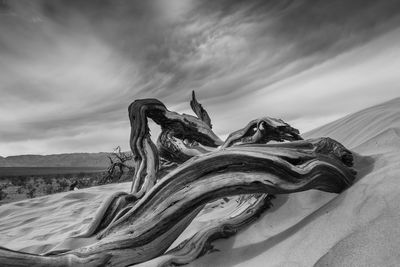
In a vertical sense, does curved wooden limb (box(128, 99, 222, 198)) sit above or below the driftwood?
above

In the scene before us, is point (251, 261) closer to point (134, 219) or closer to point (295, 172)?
point (295, 172)

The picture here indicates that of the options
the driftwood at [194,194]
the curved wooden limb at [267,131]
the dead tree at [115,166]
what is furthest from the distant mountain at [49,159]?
the driftwood at [194,194]

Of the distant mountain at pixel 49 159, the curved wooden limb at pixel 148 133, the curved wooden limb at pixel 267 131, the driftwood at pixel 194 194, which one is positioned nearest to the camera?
the driftwood at pixel 194 194

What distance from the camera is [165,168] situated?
3.67m

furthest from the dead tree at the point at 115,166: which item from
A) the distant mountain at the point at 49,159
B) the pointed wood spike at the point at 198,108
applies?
the distant mountain at the point at 49,159

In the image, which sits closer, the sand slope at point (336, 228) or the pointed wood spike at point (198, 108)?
the sand slope at point (336, 228)

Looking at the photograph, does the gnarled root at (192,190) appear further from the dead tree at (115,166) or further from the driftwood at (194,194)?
the dead tree at (115,166)

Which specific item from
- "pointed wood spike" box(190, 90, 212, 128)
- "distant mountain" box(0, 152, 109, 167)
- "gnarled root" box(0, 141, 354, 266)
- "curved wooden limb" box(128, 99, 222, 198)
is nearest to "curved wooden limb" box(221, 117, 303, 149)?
"curved wooden limb" box(128, 99, 222, 198)

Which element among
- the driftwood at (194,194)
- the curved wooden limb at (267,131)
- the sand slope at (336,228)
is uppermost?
the curved wooden limb at (267,131)

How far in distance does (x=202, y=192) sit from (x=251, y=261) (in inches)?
20.1

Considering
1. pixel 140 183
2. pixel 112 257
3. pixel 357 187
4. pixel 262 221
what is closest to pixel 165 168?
pixel 140 183

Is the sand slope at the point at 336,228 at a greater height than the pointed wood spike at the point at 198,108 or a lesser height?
lesser

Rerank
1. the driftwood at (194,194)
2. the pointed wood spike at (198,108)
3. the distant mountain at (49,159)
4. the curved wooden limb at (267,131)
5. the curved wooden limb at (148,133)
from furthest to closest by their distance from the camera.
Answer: the distant mountain at (49,159) < the pointed wood spike at (198,108) < the curved wooden limb at (148,133) < the curved wooden limb at (267,131) < the driftwood at (194,194)

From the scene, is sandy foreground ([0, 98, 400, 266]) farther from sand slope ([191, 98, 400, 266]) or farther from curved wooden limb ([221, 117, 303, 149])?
curved wooden limb ([221, 117, 303, 149])
